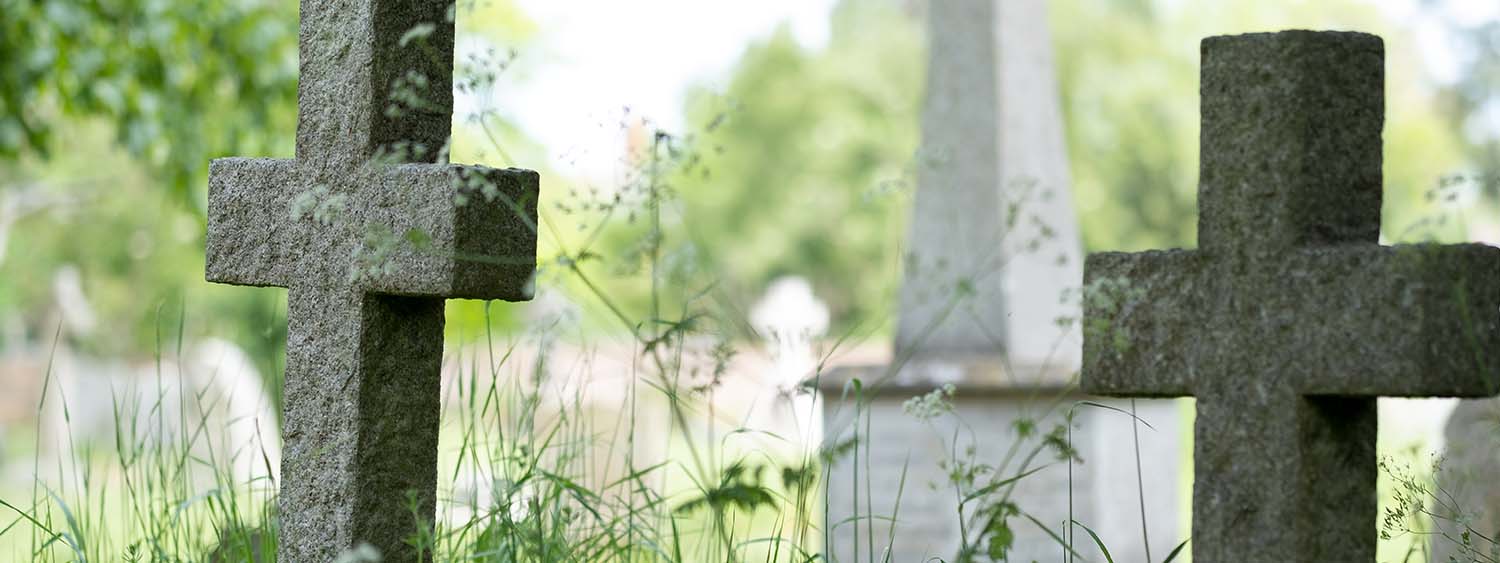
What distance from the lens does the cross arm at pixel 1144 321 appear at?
58.4 inches

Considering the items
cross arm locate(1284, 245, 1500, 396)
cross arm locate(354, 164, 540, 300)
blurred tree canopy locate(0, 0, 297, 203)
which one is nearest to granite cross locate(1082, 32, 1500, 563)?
cross arm locate(1284, 245, 1500, 396)

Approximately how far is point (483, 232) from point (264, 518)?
0.63 metres

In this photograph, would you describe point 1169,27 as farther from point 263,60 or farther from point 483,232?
point 483,232

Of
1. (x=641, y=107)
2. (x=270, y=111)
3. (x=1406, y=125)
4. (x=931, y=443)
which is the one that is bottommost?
(x=931, y=443)

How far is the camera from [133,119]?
5383 mm

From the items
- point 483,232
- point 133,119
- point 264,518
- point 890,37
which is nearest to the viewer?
point 483,232

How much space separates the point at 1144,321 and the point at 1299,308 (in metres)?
0.16

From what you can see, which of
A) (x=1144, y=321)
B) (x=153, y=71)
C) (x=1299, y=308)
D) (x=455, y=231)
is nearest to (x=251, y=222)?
(x=455, y=231)

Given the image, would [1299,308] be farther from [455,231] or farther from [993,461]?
[993,461]

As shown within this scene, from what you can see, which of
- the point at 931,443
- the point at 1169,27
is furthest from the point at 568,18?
the point at 931,443

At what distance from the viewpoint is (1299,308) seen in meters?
1.42

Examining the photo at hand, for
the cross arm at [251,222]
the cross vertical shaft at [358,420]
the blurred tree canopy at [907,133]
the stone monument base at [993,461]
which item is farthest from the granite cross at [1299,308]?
the blurred tree canopy at [907,133]

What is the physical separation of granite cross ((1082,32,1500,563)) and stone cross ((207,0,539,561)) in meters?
0.72

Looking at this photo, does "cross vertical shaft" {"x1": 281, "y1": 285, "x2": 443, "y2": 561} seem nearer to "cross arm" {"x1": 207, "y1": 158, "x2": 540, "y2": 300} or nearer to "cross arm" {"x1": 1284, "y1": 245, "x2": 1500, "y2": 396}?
"cross arm" {"x1": 207, "y1": 158, "x2": 540, "y2": 300}
